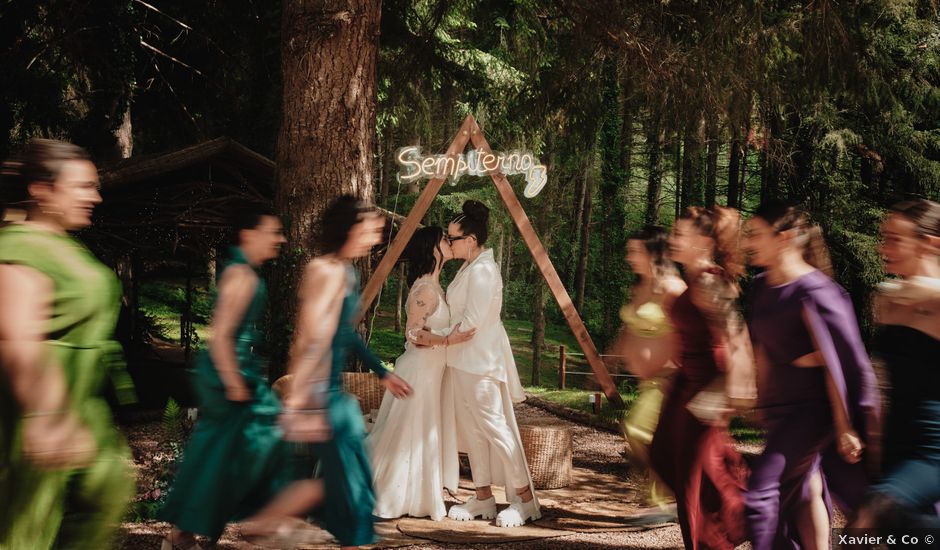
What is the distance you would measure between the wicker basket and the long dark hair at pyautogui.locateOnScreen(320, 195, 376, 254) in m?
3.72

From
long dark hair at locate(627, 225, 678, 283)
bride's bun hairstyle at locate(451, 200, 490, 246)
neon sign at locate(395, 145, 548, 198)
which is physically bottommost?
long dark hair at locate(627, 225, 678, 283)

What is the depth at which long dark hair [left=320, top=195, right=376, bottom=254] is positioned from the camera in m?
4.12

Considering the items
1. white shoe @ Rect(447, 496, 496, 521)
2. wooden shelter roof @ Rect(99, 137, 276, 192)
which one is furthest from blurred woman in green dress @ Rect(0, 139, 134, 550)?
wooden shelter roof @ Rect(99, 137, 276, 192)

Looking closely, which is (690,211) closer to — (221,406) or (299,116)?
(221,406)

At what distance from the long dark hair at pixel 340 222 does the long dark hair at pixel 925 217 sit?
2.59m

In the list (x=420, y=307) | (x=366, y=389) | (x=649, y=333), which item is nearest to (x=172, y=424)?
(x=420, y=307)

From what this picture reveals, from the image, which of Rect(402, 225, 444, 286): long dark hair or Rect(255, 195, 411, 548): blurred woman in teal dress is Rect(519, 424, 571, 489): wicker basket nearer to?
Rect(402, 225, 444, 286): long dark hair

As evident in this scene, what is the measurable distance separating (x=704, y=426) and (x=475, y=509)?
8.60ft

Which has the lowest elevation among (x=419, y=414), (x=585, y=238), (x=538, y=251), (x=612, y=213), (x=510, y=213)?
(x=419, y=414)

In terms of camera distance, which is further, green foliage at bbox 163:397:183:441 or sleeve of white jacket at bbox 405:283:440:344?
sleeve of white jacket at bbox 405:283:440:344

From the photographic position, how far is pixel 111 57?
10.4 meters

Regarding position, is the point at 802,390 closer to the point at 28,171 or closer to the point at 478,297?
the point at 478,297

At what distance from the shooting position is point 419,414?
6.21 meters

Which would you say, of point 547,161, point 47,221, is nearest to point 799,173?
point 547,161
